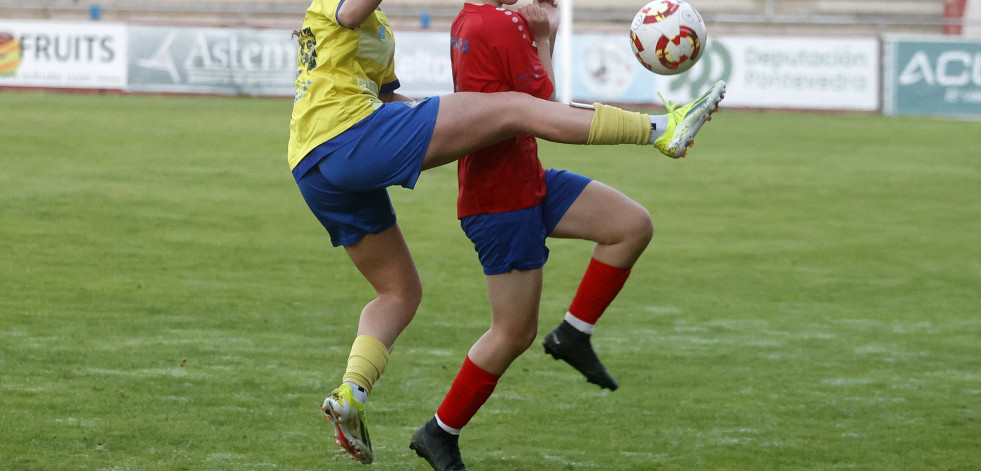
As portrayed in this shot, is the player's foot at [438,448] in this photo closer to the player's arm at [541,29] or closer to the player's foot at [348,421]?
the player's foot at [348,421]

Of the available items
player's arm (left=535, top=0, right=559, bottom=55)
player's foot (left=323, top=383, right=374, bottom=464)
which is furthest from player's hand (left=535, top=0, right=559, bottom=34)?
player's foot (left=323, top=383, right=374, bottom=464)

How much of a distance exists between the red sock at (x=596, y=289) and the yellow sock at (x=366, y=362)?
85 cm

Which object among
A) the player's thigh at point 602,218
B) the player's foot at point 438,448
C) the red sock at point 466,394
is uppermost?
the player's thigh at point 602,218

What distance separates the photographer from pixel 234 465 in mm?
4422

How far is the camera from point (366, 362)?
4273mm

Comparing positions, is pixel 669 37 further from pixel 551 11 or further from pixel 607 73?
pixel 607 73

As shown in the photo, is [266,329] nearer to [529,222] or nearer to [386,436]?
[386,436]

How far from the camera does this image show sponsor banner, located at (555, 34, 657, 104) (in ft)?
70.0

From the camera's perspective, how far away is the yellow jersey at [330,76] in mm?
4023

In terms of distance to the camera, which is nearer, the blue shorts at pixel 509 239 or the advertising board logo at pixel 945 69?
the blue shorts at pixel 509 239

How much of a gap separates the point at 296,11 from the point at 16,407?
1125 inches

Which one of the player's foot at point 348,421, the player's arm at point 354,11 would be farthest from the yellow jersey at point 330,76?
the player's foot at point 348,421

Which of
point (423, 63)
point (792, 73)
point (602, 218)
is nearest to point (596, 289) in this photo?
point (602, 218)

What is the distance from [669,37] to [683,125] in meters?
0.56
